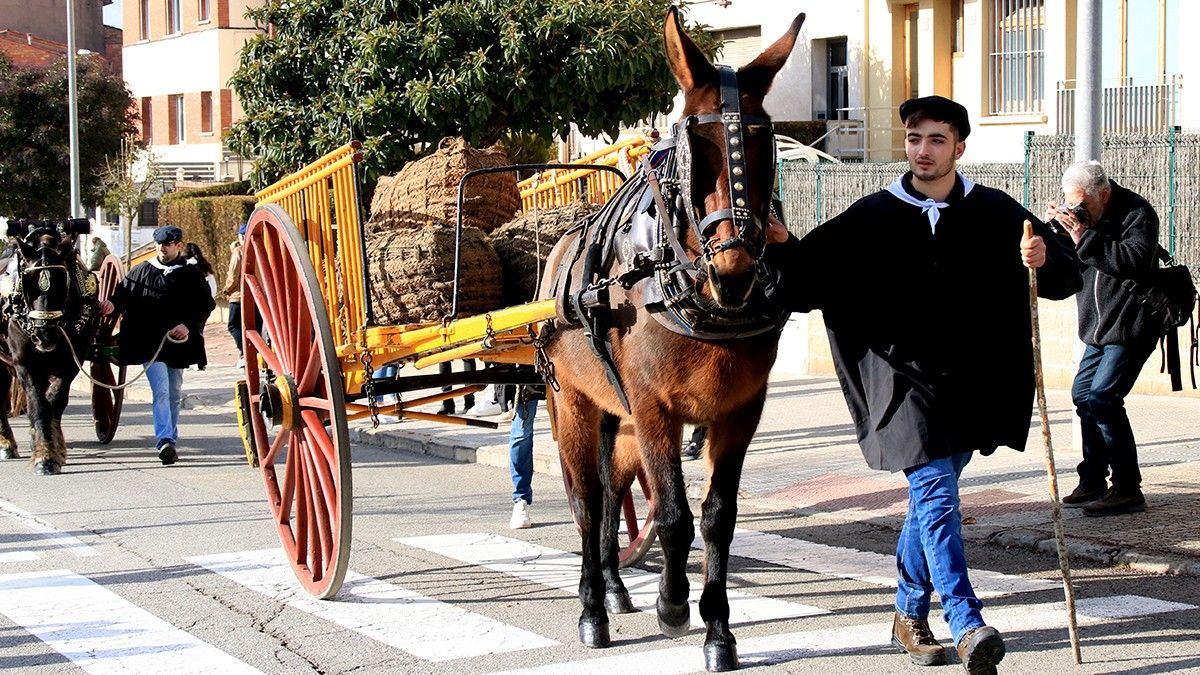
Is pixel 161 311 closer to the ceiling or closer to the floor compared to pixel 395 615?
closer to the ceiling

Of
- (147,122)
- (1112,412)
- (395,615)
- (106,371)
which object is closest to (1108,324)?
(1112,412)

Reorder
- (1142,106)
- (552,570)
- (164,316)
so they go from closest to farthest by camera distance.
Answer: (552,570)
(164,316)
(1142,106)

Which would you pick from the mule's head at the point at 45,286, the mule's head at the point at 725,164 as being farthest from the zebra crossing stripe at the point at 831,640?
the mule's head at the point at 45,286

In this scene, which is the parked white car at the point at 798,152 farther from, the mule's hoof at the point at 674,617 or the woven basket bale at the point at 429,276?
the mule's hoof at the point at 674,617

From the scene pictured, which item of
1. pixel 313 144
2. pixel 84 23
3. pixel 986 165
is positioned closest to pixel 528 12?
pixel 313 144

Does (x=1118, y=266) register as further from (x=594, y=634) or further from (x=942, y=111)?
(x=594, y=634)

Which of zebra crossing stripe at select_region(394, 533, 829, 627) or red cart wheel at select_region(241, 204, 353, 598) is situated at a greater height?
red cart wheel at select_region(241, 204, 353, 598)

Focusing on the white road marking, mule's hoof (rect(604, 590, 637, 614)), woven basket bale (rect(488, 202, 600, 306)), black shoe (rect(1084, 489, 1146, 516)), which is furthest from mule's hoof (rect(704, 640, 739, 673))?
the white road marking

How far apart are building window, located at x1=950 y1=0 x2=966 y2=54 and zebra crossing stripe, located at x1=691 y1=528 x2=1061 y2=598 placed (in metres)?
16.7

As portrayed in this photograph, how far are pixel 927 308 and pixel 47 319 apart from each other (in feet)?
28.1

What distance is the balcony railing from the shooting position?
19.0 m

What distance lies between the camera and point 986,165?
15094 millimetres

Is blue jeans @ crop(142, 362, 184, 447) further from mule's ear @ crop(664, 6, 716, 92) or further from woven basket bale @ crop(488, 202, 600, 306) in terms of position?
mule's ear @ crop(664, 6, 716, 92)

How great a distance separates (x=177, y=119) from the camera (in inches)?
1655
